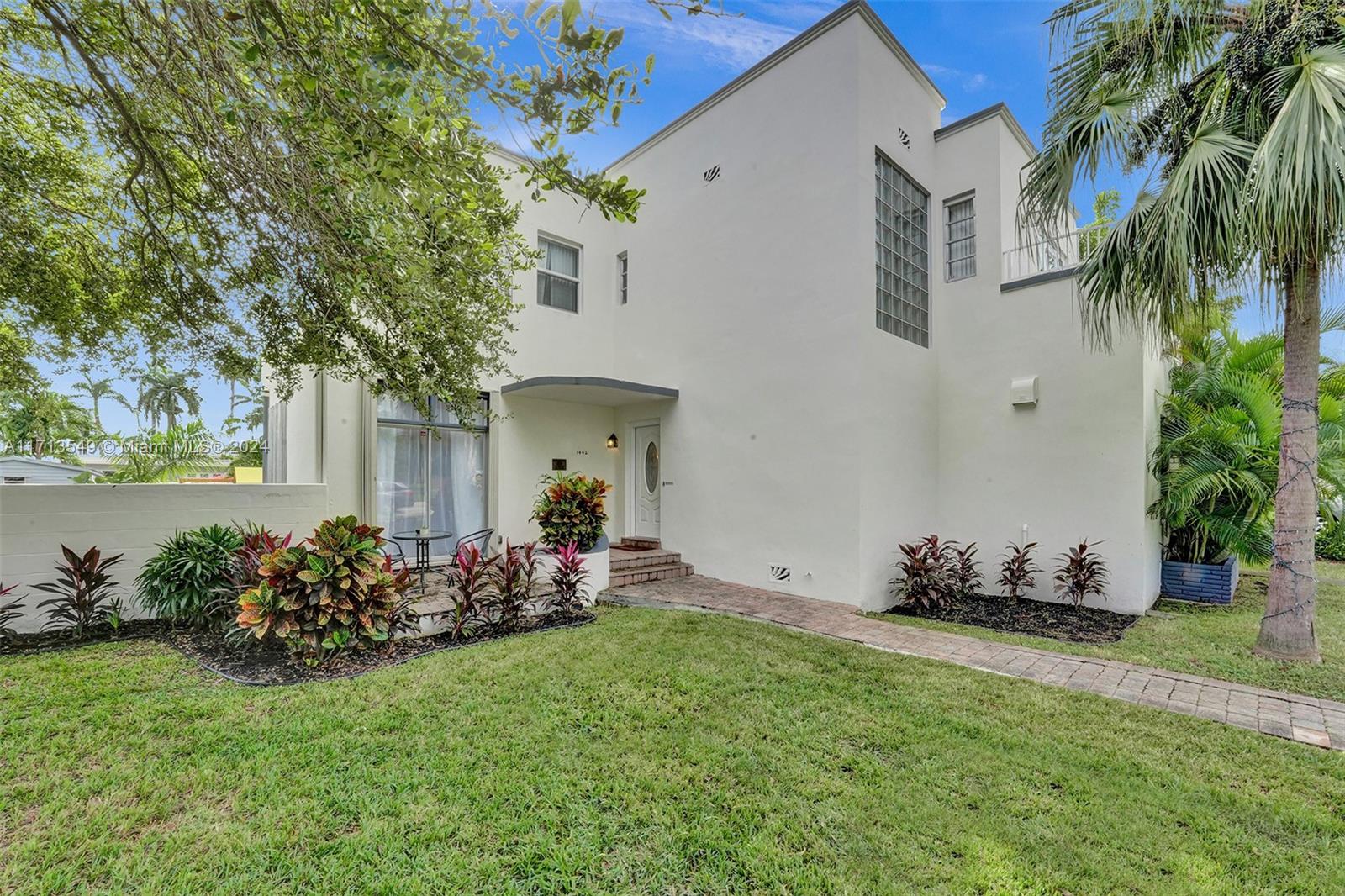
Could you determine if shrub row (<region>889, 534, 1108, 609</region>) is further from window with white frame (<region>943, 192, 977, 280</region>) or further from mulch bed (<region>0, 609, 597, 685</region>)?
mulch bed (<region>0, 609, 597, 685</region>)

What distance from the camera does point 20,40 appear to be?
408 centimetres

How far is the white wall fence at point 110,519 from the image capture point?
539 centimetres

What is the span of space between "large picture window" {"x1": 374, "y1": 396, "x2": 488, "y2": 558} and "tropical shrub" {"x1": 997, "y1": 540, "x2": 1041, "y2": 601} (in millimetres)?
7650

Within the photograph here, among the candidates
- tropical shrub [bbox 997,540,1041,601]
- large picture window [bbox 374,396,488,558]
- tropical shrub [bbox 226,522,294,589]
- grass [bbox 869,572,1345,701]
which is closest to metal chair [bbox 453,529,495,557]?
large picture window [bbox 374,396,488,558]

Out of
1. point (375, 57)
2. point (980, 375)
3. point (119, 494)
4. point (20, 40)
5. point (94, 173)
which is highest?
point (20, 40)

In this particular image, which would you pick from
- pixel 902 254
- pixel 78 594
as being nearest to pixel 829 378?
pixel 902 254

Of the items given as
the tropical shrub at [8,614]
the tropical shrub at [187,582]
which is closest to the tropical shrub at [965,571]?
the tropical shrub at [187,582]

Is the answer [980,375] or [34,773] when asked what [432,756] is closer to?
[34,773]

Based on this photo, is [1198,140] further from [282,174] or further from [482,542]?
[482,542]

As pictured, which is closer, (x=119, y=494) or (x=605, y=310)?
(x=119, y=494)

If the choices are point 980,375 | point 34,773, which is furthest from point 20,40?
point 980,375

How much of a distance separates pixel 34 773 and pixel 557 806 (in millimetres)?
2761

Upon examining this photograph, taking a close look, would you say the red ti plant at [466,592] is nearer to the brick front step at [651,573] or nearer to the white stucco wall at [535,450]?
the brick front step at [651,573]

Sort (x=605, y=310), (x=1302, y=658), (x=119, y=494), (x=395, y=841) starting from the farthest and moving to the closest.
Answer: (x=605, y=310)
(x=119, y=494)
(x=1302, y=658)
(x=395, y=841)
